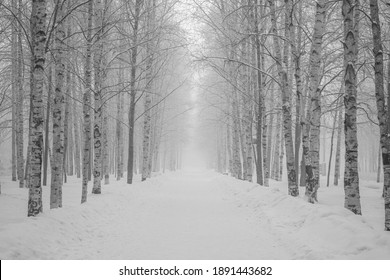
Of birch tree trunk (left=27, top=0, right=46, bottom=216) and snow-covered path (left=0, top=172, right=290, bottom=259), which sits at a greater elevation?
birch tree trunk (left=27, top=0, right=46, bottom=216)

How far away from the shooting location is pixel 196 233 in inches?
258

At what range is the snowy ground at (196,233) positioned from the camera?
479 centimetres

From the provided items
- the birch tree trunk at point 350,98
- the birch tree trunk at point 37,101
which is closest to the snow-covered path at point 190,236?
the birch tree trunk at point 37,101

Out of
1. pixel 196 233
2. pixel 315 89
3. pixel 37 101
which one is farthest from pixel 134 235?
pixel 315 89

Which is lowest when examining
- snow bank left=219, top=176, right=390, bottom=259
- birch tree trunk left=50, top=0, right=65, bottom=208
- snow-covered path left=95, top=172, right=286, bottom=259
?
snow-covered path left=95, top=172, right=286, bottom=259

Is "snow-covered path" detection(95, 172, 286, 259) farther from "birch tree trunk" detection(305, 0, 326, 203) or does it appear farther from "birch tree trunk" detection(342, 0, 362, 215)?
"birch tree trunk" detection(342, 0, 362, 215)

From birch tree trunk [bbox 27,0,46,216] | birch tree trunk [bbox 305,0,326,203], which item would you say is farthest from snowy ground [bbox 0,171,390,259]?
birch tree trunk [bbox 305,0,326,203]

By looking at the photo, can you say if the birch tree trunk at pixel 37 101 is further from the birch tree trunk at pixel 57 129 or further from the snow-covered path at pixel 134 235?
the birch tree trunk at pixel 57 129

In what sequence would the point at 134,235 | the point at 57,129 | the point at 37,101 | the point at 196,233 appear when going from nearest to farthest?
the point at 37,101, the point at 134,235, the point at 196,233, the point at 57,129

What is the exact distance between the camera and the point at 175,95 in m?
33.1

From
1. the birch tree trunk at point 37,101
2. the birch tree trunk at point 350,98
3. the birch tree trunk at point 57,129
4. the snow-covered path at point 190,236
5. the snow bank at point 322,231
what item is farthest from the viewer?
the birch tree trunk at point 57,129

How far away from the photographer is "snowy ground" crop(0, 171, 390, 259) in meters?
4.79

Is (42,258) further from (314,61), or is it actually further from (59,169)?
(314,61)

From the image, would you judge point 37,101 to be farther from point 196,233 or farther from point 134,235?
point 196,233
